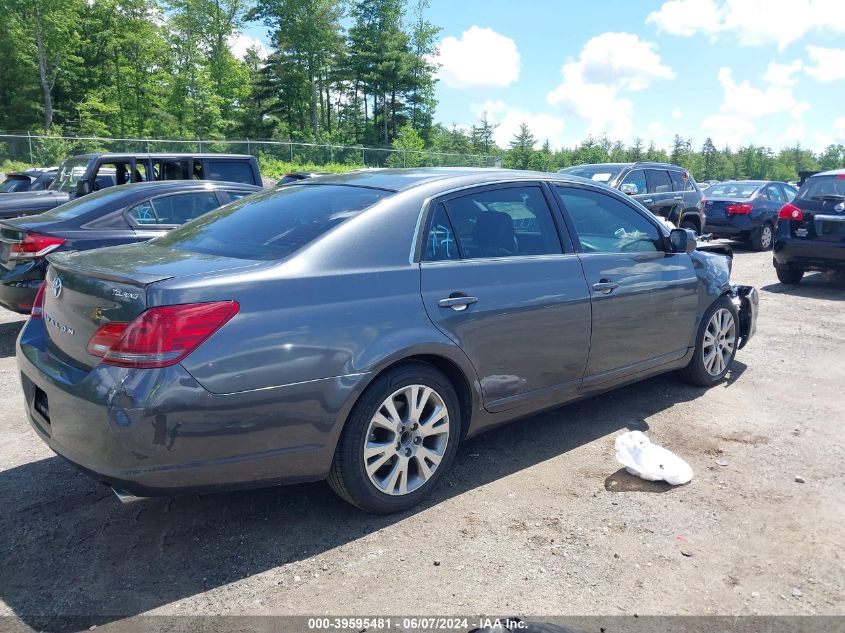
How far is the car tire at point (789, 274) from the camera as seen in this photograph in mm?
10211

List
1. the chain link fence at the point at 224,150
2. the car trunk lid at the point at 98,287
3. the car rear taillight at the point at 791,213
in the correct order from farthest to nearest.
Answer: the chain link fence at the point at 224,150 → the car rear taillight at the point at 791,213 → the car trunk lid at the point at 98,287

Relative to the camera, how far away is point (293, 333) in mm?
2945

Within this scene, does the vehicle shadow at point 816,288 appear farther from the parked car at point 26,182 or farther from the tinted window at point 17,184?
the tinted window at point 17,184

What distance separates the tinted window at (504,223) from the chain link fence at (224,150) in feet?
83.5

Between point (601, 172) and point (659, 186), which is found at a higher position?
point (601, 172)

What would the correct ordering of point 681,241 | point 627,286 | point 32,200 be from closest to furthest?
point 627,286
point 681,241
point 32,200

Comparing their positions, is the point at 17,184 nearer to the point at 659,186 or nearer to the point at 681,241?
the point at 659,186

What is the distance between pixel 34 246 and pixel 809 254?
9493mm

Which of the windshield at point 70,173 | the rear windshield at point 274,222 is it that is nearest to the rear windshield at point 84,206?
the rear windshield at point 274,222

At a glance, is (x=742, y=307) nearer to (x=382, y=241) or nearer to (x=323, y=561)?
(x=382, y=241)

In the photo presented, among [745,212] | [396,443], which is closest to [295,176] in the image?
[745,212]

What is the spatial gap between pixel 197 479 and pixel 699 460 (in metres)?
2.91

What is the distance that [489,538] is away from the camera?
10.6ft

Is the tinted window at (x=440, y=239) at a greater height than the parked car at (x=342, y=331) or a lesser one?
greater
